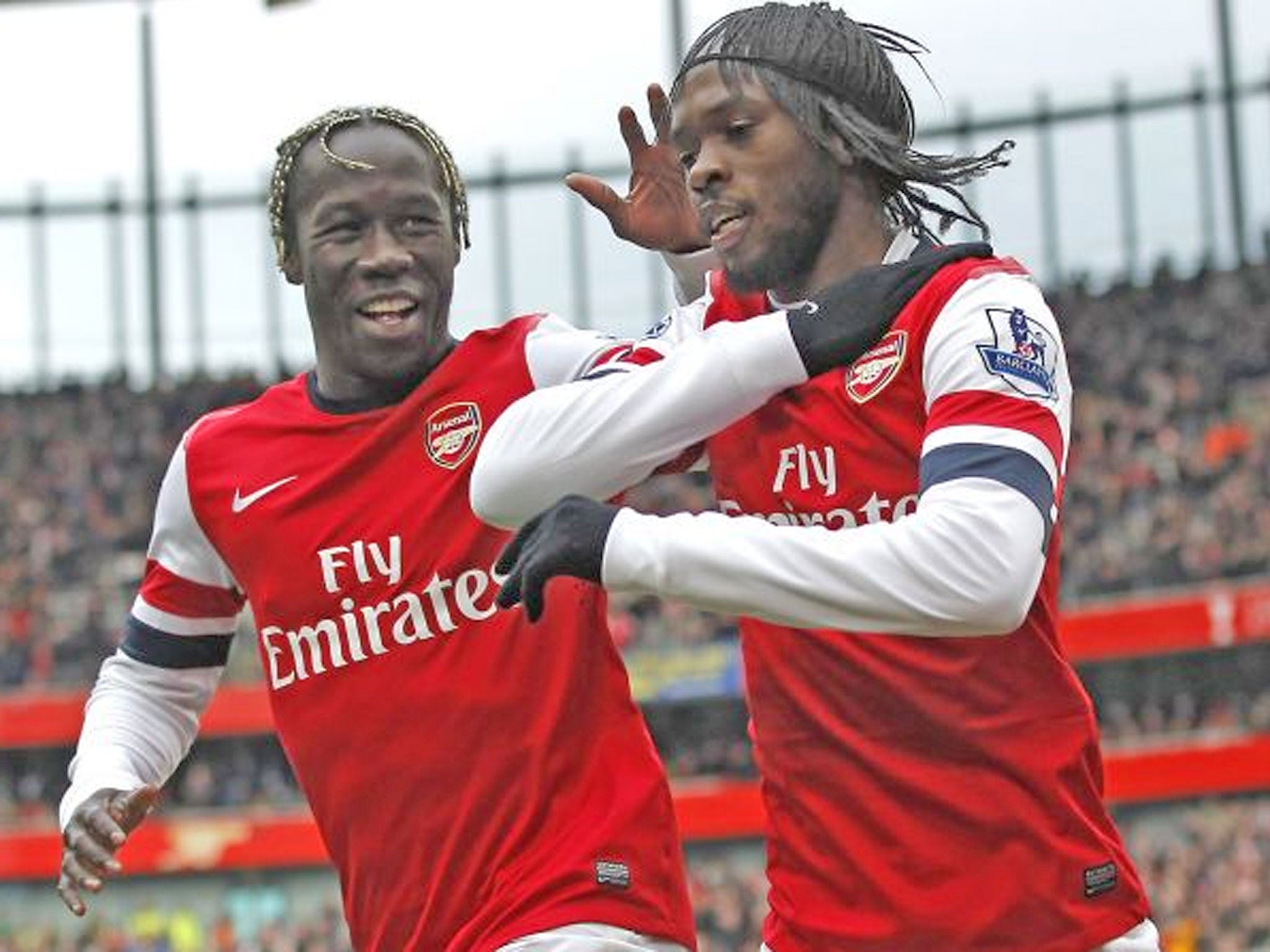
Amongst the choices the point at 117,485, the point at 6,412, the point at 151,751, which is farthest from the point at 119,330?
the point at 151,751

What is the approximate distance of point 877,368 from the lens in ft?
12.2

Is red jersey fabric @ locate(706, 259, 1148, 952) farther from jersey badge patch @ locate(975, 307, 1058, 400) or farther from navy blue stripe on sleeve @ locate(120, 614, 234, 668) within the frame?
navy blue stripe on sleeve @ locate(120, 614, 234, 668)

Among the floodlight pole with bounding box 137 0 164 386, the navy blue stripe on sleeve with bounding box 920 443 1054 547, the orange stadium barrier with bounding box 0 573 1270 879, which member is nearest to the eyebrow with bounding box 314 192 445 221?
the navy blue stripe on sleeve with bounding box 920 443 1054 547

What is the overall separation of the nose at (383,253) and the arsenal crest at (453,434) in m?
0.27

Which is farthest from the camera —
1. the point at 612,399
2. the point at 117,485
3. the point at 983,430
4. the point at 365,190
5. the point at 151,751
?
the point at 117,485

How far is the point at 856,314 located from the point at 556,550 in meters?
0.68

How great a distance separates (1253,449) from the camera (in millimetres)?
24859

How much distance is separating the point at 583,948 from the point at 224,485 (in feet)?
3.73

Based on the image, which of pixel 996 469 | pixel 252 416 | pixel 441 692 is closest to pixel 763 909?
pixel 252 416

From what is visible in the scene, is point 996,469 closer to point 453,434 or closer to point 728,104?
point 728,104

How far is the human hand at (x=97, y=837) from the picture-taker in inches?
169

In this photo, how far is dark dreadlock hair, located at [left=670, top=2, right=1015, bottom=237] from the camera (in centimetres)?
387

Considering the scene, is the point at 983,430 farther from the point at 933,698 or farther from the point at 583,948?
the point at 583,948

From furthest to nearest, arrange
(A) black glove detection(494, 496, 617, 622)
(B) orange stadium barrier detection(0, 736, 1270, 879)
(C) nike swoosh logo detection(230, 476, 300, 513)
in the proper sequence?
1. (B) orange stadium barrier detection(0, 736, 1270, 879)
2. (C) nike swoosh logo detection(230, 476, 300, 513)
3. (A) black glove detection(494, 496, 617, 622)
